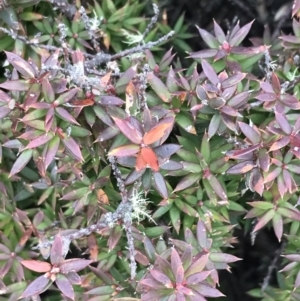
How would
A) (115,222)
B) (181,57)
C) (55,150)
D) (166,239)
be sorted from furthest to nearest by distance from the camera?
(181,57)
(166,239)
(115,222)
(55,150)

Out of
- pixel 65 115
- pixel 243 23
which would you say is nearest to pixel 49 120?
pixel 65 115

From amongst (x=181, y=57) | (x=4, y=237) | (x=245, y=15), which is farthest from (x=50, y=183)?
(x=245, y=15)

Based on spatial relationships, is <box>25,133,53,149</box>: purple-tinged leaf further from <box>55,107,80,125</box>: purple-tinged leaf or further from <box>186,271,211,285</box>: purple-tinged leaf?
<box>186,271,211,285</box>: purple-tinged leaf

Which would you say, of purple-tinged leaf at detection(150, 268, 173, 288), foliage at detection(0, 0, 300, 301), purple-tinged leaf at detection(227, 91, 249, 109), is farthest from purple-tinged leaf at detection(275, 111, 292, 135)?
purple-tinged leaf at detection(150, 268, 173, 288)

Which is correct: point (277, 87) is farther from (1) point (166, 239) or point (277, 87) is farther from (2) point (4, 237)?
(2) point (4, 237)

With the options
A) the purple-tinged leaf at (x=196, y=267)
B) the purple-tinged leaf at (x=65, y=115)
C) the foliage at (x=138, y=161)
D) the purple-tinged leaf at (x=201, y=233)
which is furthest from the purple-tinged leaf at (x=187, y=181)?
the purple-tinged leaf at (x=65, y=115)

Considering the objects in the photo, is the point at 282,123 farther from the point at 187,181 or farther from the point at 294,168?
the point at 187,181

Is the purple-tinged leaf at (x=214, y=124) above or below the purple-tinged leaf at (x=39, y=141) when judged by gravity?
above

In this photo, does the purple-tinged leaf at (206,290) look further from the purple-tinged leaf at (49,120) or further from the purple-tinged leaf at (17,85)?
the purple-tinged leaf at (17,85)
